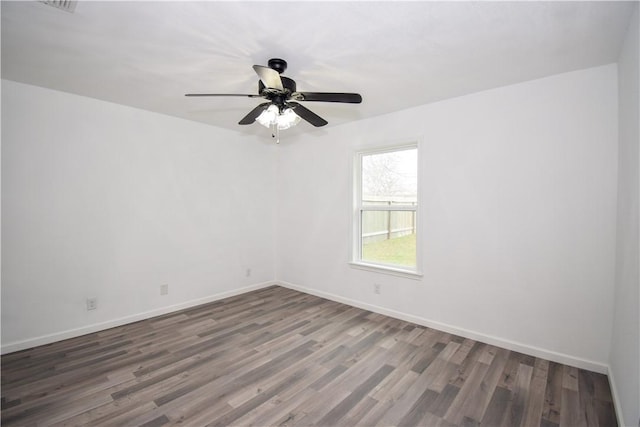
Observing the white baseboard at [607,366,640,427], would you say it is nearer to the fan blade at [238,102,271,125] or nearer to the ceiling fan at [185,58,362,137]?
the ceiling fan at [185,58,362,137]

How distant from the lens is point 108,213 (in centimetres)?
336

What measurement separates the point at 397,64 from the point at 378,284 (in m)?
2.57

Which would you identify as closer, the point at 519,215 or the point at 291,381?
the point at 291,381

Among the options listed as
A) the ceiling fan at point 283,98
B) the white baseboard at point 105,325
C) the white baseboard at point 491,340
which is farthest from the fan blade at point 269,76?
the white baseboard at point 105,325

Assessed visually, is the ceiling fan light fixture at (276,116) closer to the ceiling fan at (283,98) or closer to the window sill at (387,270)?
the ceiling fan at (283,98)

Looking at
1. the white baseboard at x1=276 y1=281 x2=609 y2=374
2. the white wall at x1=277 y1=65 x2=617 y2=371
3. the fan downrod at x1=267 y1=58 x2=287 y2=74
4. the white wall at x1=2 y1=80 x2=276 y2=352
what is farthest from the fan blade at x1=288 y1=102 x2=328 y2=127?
the white baseboard at x1=276 y1=281 x2=609 y2=374

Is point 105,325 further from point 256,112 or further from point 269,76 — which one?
point 269,76

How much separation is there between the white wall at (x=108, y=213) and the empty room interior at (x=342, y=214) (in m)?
0.02

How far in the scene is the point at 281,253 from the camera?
5.09 meters

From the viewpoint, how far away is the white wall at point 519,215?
96.6 inches

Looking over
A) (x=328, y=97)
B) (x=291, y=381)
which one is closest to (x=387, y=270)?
(x=291, y=381)

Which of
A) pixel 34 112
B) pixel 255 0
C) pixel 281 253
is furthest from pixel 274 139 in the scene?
pixel 255 0

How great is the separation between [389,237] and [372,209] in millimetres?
448

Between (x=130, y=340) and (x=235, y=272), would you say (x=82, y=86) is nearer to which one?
(x=130, y=340)
